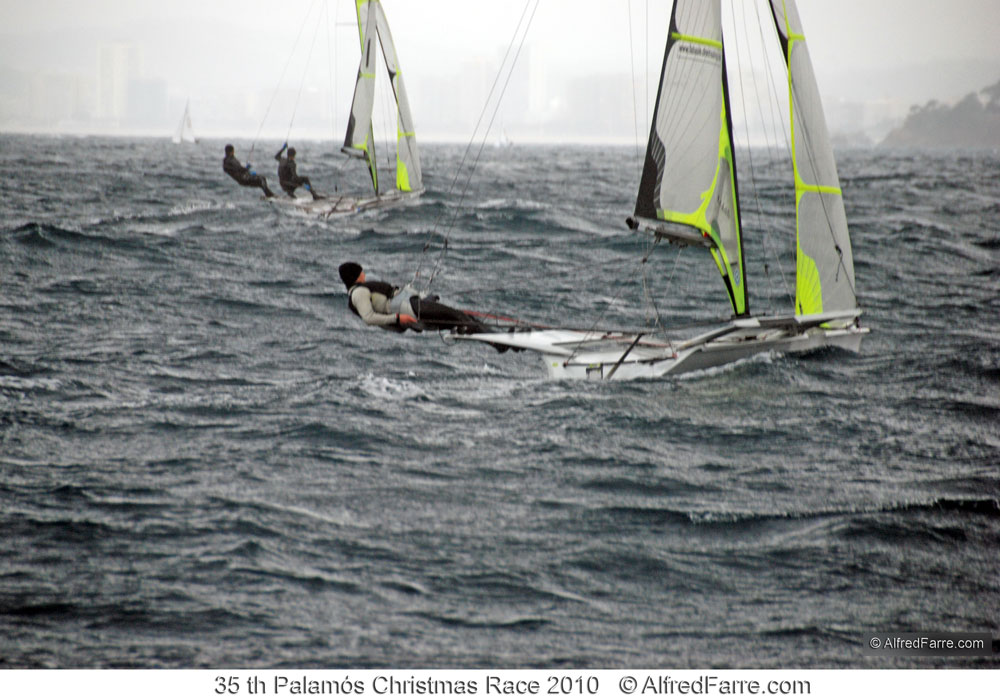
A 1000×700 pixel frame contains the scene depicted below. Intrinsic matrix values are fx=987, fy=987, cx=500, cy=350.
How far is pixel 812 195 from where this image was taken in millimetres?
9477

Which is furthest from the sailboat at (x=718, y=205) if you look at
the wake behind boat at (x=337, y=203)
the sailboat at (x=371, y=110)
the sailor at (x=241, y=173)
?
the sailor at (x=241, y=173)

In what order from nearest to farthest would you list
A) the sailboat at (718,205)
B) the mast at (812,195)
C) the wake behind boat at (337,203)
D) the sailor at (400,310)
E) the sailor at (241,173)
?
the sailor at (400,310)
the sailboat at (718,205)
the mast at (812,195)
the wake behind boat at (337,203)
the sailor at (241,173)

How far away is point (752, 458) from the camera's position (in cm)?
768

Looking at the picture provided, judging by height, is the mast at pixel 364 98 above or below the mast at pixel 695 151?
above

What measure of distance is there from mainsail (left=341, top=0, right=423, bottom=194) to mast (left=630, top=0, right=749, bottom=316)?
13.2 m

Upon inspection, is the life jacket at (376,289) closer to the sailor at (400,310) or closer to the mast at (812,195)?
the sailor at (400,310)

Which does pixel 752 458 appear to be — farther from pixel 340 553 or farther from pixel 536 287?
pixel 536 287

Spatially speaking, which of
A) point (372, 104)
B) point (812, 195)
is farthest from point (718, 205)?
point (372, 104)

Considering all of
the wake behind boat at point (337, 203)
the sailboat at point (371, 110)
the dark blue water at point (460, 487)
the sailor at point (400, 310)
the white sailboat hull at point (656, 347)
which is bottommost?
the dark blue water at point (460, 487)

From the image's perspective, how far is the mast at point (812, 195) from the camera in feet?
30.3

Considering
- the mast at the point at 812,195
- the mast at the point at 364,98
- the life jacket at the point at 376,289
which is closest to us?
the life jacket at the point at 376,289

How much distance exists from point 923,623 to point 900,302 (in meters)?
9.28

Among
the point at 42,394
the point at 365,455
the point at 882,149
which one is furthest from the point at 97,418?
the point at 882,149

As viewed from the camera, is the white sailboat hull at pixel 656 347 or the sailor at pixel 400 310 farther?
the white sailboat hull at pixel 656 347
